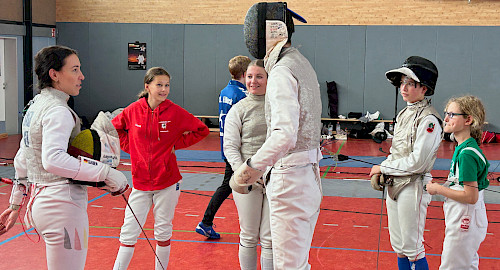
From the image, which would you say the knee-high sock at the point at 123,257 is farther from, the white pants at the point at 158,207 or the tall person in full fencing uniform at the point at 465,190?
the tall person in full fencing uniform at the point at 465,190

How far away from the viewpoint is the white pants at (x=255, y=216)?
2.91 metres

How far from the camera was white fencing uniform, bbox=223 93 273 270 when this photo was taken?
115 inches

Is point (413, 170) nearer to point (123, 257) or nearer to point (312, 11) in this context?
point (123, 257)

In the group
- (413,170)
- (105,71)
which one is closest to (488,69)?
(105,71)

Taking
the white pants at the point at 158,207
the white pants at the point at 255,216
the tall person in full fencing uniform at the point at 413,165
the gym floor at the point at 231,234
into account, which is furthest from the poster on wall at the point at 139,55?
the tall person in full fencing uniform at the point at 413,165

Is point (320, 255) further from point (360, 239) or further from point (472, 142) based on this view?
point (472, 142)

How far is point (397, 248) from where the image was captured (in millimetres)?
3025

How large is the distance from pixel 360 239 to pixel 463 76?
8709 millimetres

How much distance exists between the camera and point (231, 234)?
440 centimetres

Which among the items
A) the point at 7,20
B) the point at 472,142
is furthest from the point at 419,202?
the point at 7,20

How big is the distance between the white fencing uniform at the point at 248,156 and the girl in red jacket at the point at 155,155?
50 centimetres

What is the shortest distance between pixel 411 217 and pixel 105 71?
11.0 meters

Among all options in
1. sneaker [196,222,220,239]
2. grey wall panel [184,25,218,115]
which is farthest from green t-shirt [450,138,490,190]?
grey wall panel [184,25,218,115]

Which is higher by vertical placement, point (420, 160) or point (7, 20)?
point (7, 20)
